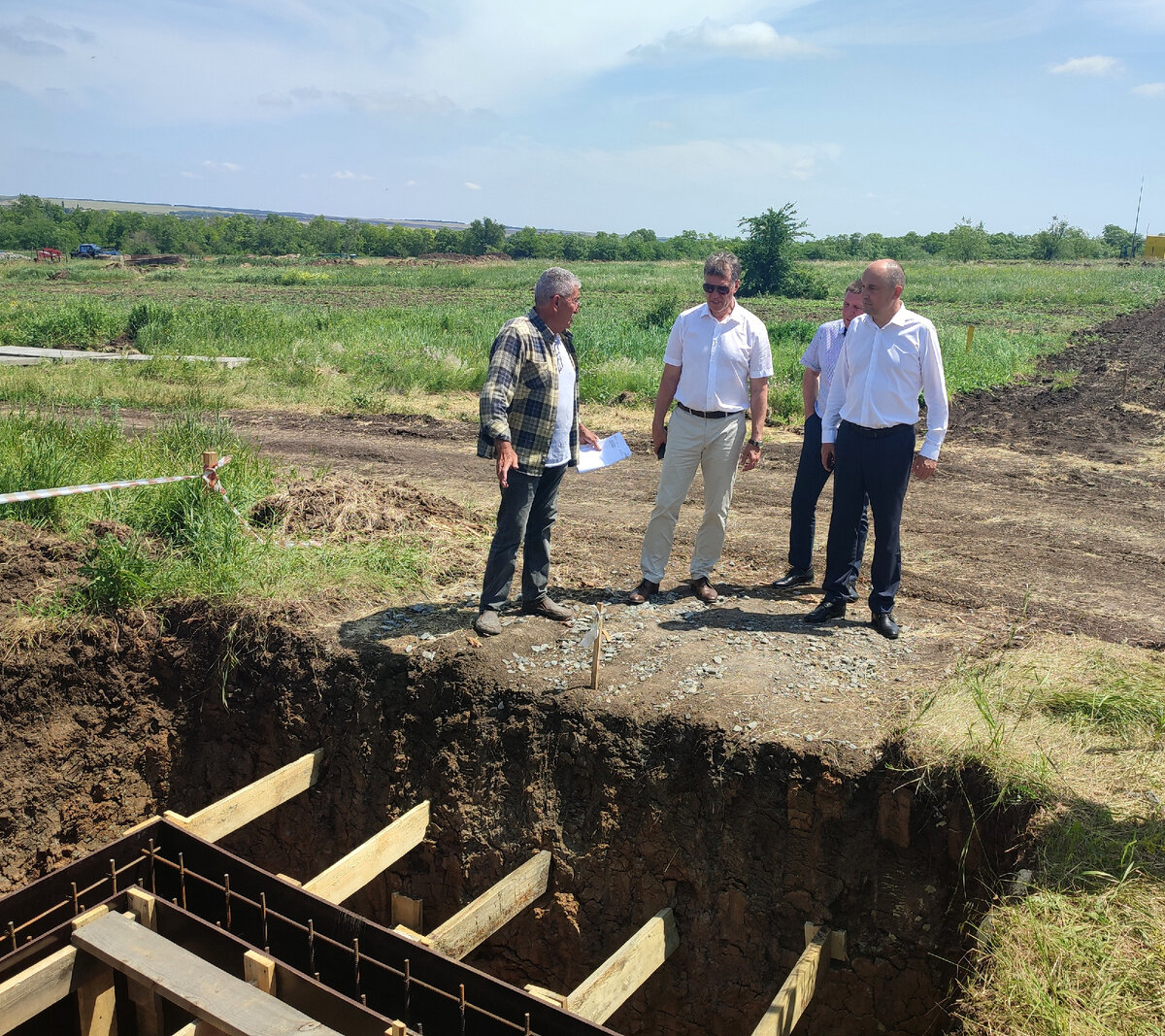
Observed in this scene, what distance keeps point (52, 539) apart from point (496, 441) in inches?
143

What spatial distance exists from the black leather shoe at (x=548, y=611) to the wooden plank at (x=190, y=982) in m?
2.44

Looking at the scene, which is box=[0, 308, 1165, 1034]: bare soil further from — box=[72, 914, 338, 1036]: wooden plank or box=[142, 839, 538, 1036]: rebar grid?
box=[72, 914, 338, 1036]: wooden plank

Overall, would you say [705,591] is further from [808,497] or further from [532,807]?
[532,807]

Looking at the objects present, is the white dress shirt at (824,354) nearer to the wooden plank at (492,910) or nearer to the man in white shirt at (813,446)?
the man in white shirt at (813,446)

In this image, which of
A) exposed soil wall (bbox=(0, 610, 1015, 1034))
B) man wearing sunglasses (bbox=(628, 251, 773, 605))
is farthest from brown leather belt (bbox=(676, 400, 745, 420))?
exposed soil wall (bbox=(0, 610, 1015, 1034))

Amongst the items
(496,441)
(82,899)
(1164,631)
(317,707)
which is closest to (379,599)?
(317,707)

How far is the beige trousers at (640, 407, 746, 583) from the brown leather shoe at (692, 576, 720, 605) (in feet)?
0.94

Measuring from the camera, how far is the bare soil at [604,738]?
13.3ft

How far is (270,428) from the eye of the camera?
11977mm

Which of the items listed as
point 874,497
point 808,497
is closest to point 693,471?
point 808,497

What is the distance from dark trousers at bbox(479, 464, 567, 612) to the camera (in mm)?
4816

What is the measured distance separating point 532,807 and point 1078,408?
471 inches

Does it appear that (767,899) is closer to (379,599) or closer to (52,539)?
(379,599)

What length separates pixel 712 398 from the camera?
17.2 ft
